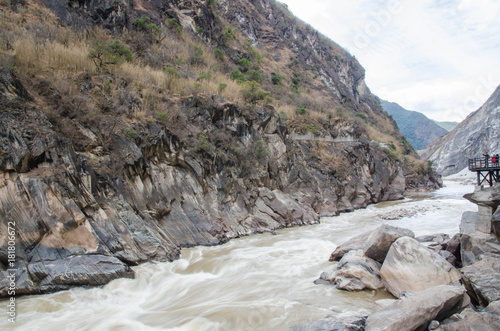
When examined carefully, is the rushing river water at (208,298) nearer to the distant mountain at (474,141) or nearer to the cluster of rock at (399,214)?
the cluster of rock at (399,214)

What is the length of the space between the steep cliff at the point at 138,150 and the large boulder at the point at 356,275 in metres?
4.82

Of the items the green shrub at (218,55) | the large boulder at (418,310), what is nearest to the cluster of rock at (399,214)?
the large boulder at (418,310)

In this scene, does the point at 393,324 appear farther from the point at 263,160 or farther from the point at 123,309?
the point at 263,160

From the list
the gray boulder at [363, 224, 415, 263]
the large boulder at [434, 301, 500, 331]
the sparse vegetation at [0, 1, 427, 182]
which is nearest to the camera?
the large boulder at [434, 301, 500, 331]

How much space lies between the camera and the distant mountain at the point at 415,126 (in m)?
149

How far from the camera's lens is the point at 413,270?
5953mm

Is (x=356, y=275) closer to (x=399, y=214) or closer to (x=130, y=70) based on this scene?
(x=130, y=70)

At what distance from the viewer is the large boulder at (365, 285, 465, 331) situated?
4.04m

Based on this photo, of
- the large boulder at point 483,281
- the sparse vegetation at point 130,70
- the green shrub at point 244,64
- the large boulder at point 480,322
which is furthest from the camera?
the green shrub at point 244,64

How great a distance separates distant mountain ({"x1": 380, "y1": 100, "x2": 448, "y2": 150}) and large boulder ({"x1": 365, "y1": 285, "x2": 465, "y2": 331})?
158 meters

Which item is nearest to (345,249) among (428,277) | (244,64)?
(428,277)

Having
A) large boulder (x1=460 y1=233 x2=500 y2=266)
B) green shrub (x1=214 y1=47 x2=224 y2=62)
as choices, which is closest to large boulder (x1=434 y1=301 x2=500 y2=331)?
large boulder (x1=460 y1=233 x2=500 y2=266)

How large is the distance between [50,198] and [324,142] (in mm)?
20036

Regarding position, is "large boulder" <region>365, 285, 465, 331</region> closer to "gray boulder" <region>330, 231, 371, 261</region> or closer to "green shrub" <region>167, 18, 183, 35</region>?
"gray boulder" <region>330, 231, 371, 261</region>
